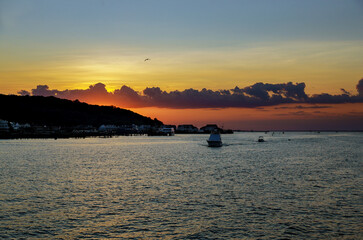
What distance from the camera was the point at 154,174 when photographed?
53.2 m

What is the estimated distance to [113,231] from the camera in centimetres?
2355

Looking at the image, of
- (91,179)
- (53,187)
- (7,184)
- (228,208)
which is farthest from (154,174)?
(228,208)

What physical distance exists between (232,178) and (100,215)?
82.1 feet

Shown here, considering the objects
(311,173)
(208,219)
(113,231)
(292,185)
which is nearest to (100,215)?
(113,231)

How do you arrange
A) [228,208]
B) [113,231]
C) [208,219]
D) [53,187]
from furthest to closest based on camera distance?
[53,187], [228,208], [208,219], [113,231]

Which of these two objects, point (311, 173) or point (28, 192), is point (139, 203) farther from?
point (311, 173)

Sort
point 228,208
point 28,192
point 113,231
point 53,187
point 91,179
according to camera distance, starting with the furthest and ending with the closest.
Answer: point 91,179 < point 53,187 < point 28,192 < point 228,208 < point 113,231

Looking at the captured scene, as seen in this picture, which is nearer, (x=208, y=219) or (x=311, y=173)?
(x=208, y=219)

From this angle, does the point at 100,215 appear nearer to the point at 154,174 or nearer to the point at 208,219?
the point at 208,219

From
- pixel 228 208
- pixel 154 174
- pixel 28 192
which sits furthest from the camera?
pixel 154 174

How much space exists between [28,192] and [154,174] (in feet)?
66.7

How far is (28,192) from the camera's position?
121 feet

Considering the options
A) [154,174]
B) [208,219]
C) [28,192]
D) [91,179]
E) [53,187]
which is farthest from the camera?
[154,174]

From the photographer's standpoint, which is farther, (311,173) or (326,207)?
(311,173)
